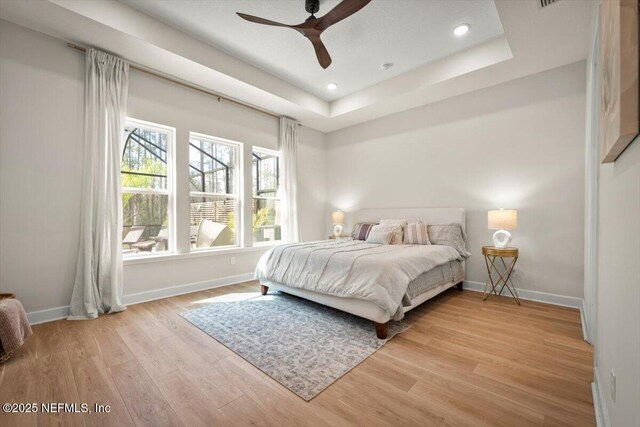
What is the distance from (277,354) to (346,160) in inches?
167

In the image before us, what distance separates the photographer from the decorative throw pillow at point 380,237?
13.1ft

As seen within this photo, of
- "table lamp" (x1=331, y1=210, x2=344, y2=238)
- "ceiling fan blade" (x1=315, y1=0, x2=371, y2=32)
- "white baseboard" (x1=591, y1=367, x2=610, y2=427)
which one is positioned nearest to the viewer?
"white baseboard" (x1=591, y1=367, x2=610, y2=427)

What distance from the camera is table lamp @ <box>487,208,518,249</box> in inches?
126

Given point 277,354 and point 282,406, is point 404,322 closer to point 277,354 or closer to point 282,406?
point 277,354

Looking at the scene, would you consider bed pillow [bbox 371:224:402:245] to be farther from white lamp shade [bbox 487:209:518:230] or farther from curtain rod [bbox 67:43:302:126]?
curtain rod [bbox 67:43:302:126]

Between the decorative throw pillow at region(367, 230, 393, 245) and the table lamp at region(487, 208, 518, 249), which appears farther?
the decorative throw pillow at region(367, 230, 393, 245)

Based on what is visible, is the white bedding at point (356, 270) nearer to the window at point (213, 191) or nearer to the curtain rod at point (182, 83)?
the window at point (213, 191)

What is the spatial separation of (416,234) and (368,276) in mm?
1795

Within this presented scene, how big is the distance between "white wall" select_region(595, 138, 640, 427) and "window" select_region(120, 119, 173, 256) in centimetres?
425

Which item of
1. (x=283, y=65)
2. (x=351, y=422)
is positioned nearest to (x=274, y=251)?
(x=351, y=422)

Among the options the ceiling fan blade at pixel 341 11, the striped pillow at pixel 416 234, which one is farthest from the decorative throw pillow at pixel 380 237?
the ceiling fan blade at pixel 341 11

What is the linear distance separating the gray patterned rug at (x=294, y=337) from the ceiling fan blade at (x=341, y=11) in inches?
111

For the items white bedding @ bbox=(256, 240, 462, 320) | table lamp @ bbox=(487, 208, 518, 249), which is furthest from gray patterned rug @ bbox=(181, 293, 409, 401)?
table lamp @ bbox=(487, 208, 518, 249)

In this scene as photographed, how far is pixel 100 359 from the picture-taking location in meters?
2.06
